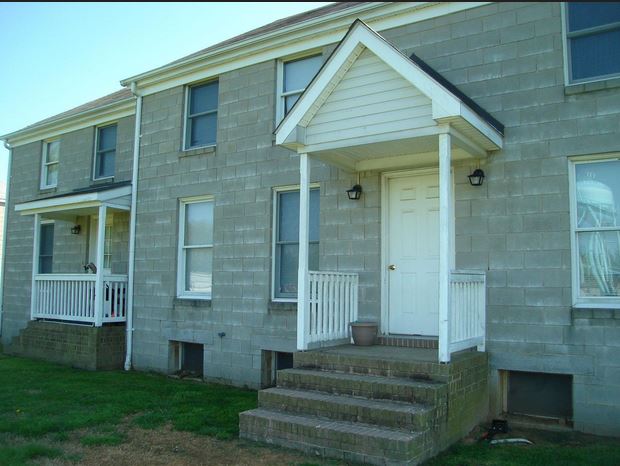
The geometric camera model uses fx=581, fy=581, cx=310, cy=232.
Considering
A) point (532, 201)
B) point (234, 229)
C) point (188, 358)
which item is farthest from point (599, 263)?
point (188, 358)

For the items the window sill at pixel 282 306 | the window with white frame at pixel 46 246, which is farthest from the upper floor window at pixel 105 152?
the window sill at pixel 282 306

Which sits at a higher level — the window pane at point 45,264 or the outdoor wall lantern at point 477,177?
the outdoor wall lantern at point 477,177

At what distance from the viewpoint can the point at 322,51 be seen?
31.0 feet

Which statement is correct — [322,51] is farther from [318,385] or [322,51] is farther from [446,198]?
[318,385]

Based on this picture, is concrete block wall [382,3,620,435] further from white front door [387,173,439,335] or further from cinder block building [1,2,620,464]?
white front door [387,173,439,335]

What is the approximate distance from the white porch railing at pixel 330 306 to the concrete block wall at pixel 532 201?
1.62m

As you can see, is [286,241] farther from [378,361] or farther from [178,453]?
[178,453]

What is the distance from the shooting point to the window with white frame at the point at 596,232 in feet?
22.4

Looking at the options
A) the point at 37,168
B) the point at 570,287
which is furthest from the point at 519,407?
the point at 37,168

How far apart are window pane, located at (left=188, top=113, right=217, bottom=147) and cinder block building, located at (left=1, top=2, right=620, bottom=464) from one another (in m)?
0.06

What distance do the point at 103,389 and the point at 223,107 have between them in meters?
5.24

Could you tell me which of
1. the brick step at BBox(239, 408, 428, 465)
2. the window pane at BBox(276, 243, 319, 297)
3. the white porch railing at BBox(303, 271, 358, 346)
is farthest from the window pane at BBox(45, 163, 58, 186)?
the brick step at BBox(239, 408, 428, 465)

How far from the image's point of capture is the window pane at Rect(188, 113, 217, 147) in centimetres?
1099

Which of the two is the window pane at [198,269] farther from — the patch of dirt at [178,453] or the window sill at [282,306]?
the patch of dirt at [178,453]
